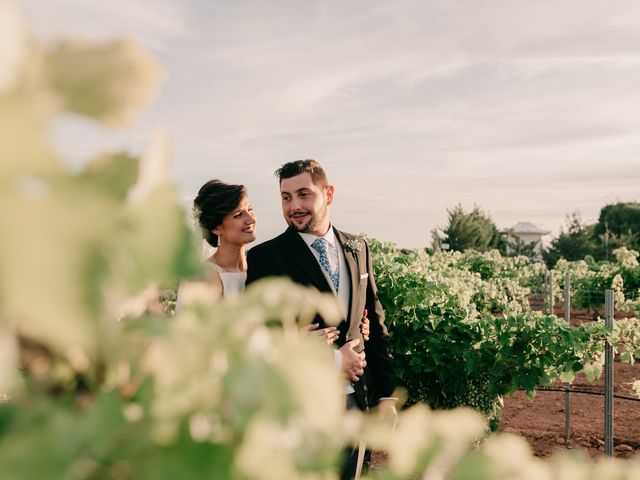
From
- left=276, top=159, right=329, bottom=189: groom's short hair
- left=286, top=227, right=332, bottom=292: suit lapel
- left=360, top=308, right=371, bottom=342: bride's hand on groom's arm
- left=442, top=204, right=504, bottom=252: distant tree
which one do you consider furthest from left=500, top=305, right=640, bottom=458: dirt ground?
left=442, top=204, right=504, bottom=252: distant tree

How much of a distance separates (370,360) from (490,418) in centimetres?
297

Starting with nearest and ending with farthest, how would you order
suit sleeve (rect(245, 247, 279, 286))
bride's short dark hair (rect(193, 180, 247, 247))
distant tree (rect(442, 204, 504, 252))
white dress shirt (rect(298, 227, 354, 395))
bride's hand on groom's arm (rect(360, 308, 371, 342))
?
suit sleeve (rect(245, 247, 279, 286)), white dress shirt (rect(298, 227, 354, 395)), bride's hand on groom's arm (rect(360, 308, 371, 342)), bride's short dark hair (rect(193, 180, 247, 247)), distant tree (rect(442, 204, 504, 252))

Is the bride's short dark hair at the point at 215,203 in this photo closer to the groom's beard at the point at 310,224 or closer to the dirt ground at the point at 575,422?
the groom's beard at the point at 310,224

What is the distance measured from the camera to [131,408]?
503mm

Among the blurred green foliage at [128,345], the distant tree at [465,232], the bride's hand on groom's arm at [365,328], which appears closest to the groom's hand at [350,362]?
the bride's hand on groom's arm at [365,328]

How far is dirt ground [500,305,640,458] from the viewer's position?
854cm

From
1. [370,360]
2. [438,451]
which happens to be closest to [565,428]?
[370,360]

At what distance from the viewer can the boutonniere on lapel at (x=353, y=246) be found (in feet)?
15.3

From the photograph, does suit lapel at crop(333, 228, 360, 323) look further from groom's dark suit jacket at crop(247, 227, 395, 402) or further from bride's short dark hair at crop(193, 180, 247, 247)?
bride's short dark hair at crop(193, 180, 247, 247)

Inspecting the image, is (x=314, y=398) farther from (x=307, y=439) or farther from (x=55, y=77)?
(x=55, y=77)

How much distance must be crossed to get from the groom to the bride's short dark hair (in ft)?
1.18

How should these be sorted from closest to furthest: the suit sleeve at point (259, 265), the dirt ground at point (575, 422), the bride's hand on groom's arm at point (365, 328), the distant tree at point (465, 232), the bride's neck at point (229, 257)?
the suit sleeve at point (259, 265), the bride's hand on groom's arm at point (365, 328), the bride's neck at point (229, 257), the dirt ground at point (575, 422), the distant tree at point (465, 232)

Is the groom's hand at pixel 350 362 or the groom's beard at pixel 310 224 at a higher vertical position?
the groom's beard at pixel 310 224

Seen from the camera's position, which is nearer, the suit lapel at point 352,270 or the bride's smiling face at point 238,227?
the suit lapel at point 352,270
